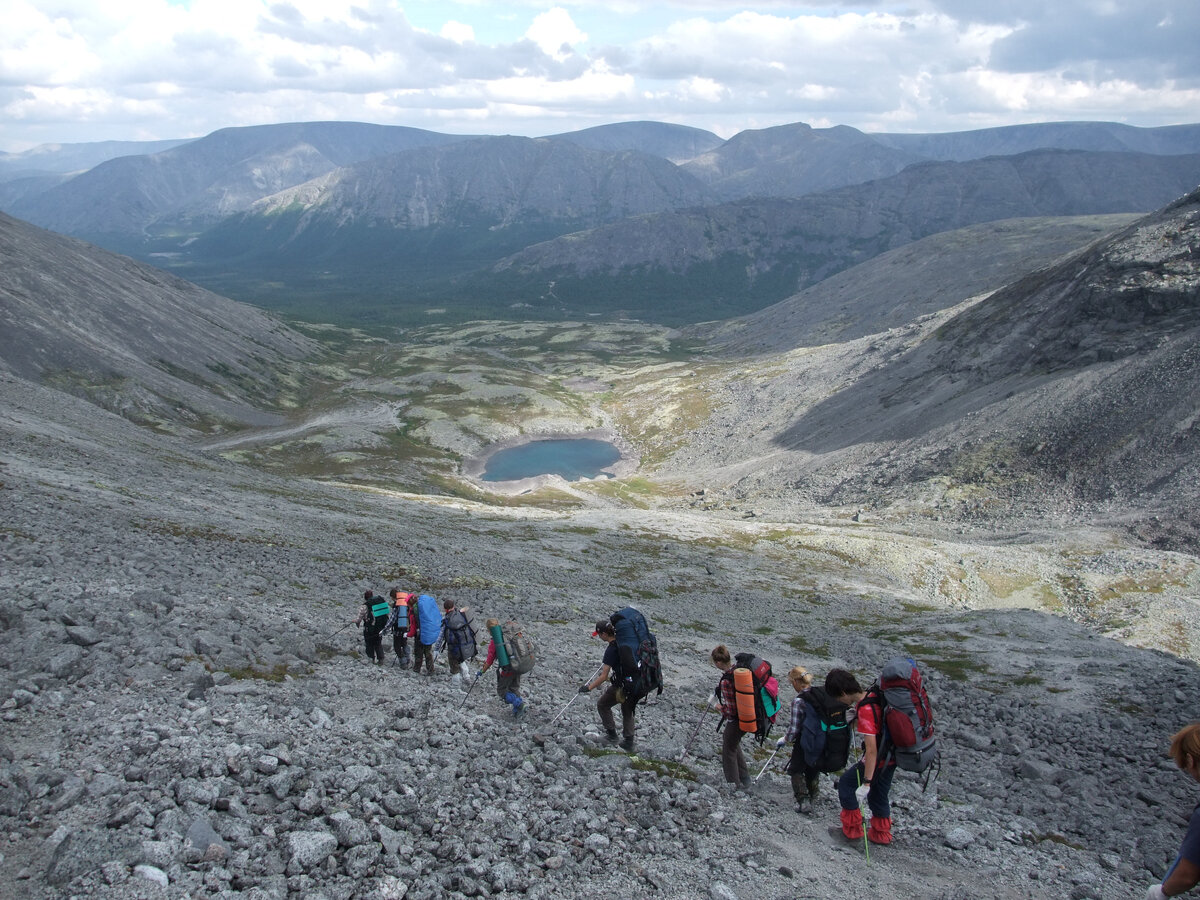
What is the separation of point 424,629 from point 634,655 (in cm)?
819

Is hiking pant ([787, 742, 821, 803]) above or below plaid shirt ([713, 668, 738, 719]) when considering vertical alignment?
below

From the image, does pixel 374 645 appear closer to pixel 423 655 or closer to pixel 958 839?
pixel 423 655

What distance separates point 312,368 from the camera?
19162 cm

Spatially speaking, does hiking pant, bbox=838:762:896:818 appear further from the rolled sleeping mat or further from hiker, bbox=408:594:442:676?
hiker, bbox=408:594:442:676

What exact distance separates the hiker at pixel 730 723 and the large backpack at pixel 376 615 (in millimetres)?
11527

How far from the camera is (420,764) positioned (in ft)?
48.4

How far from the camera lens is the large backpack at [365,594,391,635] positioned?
892 inches

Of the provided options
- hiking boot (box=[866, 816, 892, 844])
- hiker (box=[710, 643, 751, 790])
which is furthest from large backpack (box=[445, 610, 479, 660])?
hiking boot (box=[866, 816, 892, 844])

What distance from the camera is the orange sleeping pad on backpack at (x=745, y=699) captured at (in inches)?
587

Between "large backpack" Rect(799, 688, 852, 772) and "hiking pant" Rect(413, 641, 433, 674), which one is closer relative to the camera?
"large backpack" Rect(799, 688, 852, 772)

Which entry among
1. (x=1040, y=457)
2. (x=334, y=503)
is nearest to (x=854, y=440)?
(x=1040, y=457)

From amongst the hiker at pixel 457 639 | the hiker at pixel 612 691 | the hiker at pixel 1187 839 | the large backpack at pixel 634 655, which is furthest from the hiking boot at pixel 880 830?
the hiker at pixel 457 639

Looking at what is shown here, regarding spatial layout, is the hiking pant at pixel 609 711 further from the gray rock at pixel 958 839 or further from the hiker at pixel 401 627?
the hiker at pixel 401 627

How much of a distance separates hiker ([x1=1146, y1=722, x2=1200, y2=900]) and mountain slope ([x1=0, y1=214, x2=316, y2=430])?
435 feet
